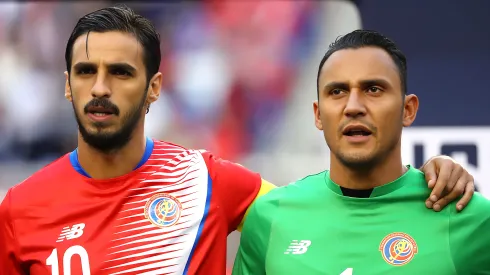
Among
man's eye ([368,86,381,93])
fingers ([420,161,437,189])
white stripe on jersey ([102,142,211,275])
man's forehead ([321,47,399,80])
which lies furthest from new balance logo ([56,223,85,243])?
fingers ([420,161,437,189])

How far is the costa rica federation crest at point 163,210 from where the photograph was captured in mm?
2852

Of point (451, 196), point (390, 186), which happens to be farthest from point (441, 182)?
point (390, 186)

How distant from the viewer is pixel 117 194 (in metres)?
2.88

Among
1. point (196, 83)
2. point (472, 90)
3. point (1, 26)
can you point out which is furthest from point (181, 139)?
point (472, 90)

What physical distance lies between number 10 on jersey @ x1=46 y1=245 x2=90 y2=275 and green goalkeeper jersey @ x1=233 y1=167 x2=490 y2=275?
55 centimetres

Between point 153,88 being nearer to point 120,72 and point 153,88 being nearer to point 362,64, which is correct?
point 120,72

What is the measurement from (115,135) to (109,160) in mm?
129

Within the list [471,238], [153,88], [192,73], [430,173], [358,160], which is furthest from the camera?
[192,73]

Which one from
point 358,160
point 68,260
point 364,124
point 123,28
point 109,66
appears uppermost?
point 123,28

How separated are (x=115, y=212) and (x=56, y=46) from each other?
7.29ft

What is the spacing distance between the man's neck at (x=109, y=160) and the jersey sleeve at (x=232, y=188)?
0.31 meters

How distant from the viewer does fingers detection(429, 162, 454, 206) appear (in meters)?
2.59

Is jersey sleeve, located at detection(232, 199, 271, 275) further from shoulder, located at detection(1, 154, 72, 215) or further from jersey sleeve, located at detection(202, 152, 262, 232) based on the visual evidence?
shoulder, located at detection(1, 154, 72, 215)

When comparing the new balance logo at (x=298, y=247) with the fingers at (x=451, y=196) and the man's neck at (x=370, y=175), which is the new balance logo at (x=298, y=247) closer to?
the man's neck at (x=370, y=175)
